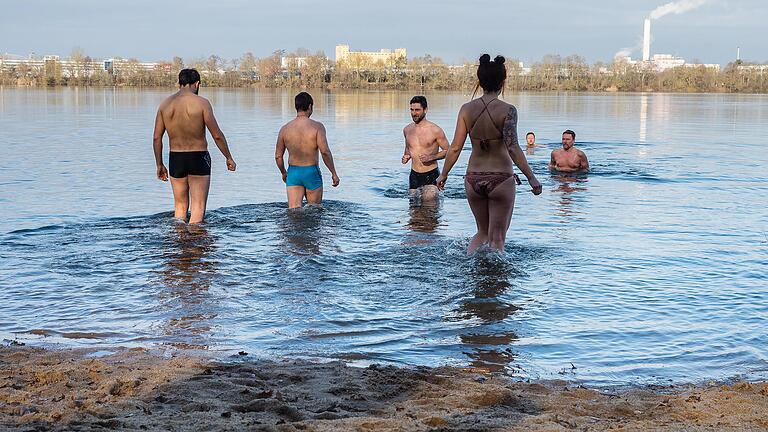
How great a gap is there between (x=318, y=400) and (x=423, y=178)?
8.77 meters

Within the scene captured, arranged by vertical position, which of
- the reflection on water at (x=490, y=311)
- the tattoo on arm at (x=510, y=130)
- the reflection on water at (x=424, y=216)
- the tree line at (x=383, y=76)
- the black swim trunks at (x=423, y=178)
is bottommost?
the reflection on water at (x=490, y=311)

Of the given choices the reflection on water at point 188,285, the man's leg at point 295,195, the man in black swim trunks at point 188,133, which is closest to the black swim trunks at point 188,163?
the man in black swim trunks at point 188,133

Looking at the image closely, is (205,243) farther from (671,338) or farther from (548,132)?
(548,132)

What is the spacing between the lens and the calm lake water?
19.3 ft

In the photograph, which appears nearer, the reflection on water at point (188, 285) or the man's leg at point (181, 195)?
the reflection on water at point (188, 285)

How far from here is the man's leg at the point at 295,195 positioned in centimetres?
1123

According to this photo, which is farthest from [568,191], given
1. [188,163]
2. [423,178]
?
[188,163]

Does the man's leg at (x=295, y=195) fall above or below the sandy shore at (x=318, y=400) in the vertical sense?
above

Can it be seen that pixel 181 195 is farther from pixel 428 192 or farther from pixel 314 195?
pixel 428 192

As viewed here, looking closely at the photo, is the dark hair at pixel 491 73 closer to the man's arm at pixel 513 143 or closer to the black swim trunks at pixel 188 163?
the man's arm at pixel 513 143

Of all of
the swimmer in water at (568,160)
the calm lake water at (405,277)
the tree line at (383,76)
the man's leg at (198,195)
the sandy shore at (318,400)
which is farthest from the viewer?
the tree line at (383,76)

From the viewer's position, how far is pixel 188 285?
7.54 metres

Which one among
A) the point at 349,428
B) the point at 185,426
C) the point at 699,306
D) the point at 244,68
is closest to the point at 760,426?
the point at 349,428

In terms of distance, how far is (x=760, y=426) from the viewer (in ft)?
13.4
